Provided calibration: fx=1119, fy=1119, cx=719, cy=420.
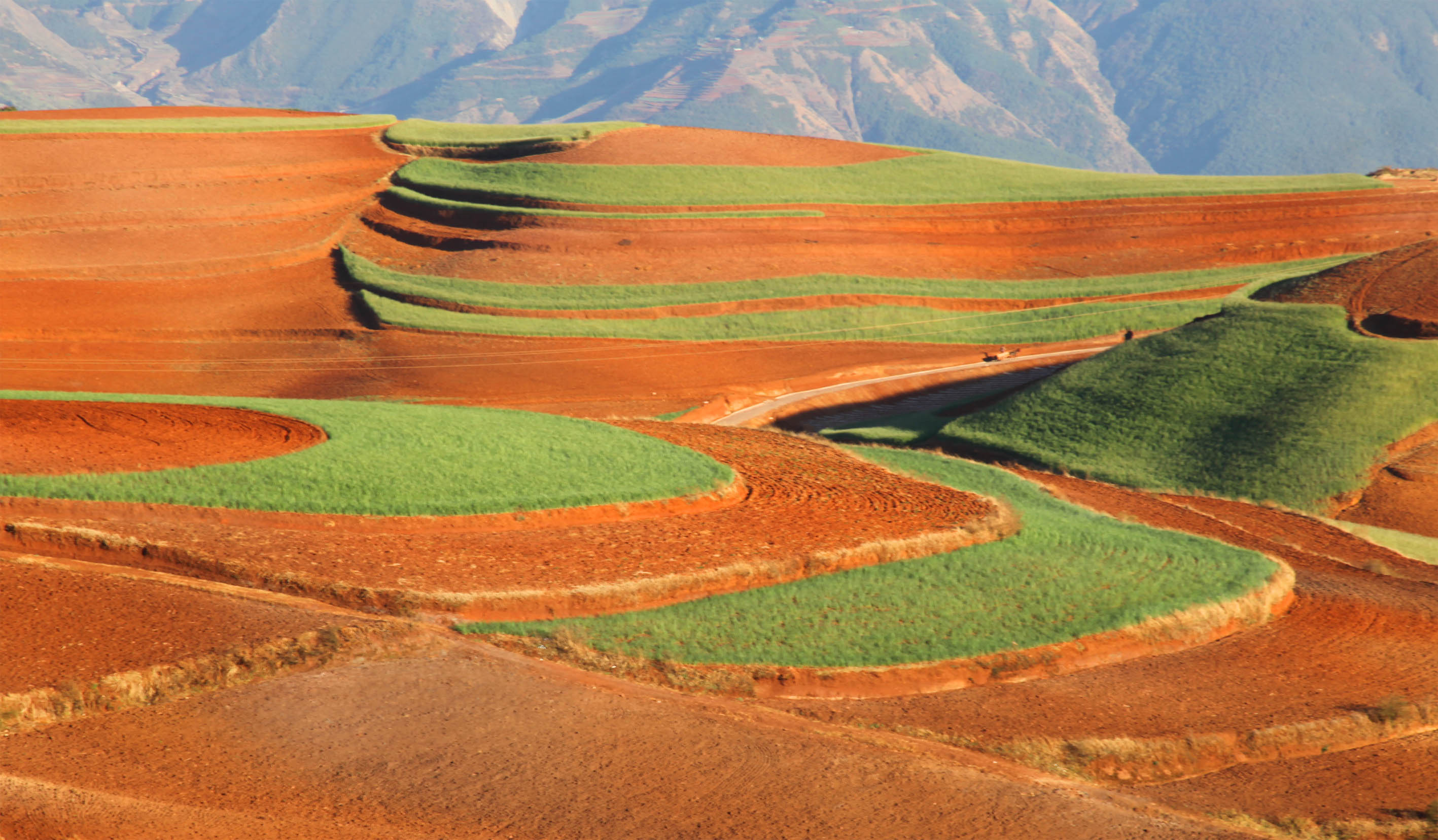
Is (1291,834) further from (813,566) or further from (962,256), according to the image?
(962,256)

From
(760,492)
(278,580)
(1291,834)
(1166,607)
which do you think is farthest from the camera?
(760,492)

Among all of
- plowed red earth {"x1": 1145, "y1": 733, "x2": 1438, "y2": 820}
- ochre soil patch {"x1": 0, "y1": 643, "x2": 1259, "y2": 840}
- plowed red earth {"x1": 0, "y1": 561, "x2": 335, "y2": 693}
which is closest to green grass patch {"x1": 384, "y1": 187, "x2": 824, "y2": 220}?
plowed red earth {"x1": 0, "y1": 561, "x2": 335, "y2": 693}

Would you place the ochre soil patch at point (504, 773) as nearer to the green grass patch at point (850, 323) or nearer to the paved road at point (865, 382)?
the paved road at point (865, 382)

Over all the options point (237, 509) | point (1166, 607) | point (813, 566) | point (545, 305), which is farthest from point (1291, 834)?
point (545, 305)

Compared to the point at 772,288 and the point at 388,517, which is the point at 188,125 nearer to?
the point at 772,288

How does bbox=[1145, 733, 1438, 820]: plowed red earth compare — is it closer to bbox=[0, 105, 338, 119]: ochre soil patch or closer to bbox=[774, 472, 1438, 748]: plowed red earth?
bbox=[774, 472, 1438, 748]: plowed red earth
